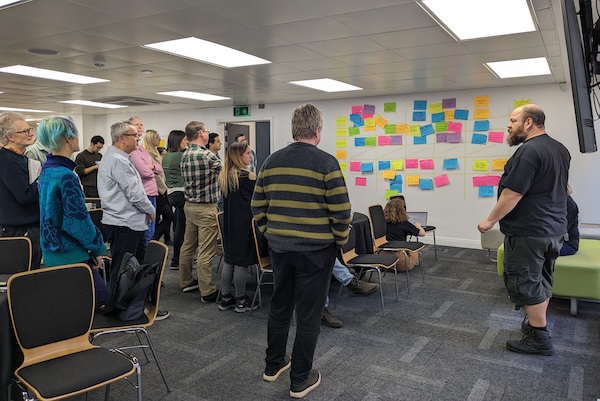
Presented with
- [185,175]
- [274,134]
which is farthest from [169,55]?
[274,134]

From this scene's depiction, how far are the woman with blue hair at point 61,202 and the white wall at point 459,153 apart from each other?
5.45 meters

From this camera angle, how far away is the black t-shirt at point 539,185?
273cm

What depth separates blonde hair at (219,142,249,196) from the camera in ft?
11.5

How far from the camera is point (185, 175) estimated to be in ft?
13.1

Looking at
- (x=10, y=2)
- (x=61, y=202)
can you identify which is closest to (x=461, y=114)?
(x=10, y=2)

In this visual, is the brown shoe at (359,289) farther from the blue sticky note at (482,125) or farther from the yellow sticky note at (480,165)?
the blue sticky note at (482,125)

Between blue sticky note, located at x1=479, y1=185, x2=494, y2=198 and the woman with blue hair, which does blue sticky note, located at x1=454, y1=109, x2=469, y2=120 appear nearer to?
blue sticky note, located at x1=479, y1=185, x2=494, y2=198

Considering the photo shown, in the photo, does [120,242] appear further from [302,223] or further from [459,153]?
[459,153]

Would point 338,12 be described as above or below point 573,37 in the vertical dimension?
above

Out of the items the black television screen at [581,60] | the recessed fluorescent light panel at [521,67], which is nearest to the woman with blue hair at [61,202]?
the black television screen at [581,60]

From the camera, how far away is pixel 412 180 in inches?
278

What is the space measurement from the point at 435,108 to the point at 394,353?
15.1ft

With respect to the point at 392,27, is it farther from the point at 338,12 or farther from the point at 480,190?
the point at 480,190

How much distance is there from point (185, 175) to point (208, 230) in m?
0.51
